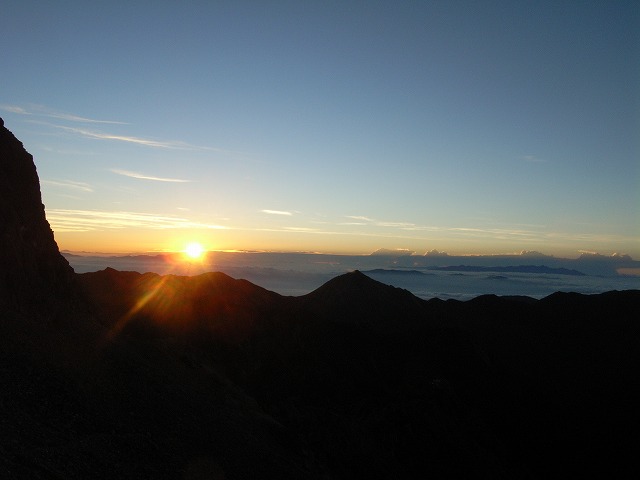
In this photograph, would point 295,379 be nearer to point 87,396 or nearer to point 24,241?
point 24,241

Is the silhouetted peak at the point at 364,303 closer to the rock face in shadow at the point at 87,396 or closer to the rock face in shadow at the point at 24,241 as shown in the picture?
the rock face in shadow at the point at 87,396

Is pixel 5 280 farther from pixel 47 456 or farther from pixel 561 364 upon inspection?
pixel 561 364

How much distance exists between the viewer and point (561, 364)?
168ft

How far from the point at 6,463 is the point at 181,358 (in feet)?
51.7

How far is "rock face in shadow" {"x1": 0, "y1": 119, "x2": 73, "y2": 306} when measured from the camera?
1894 cm

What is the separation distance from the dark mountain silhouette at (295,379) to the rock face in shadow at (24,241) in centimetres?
9

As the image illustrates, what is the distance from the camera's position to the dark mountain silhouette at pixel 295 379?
15.1 metres

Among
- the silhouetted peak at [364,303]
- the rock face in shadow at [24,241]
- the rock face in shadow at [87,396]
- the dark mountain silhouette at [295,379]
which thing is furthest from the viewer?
the silhouetted peak at [364,303]

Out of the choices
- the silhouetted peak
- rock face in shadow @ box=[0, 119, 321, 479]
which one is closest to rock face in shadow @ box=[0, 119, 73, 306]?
rock face in shadow @ box=[0, 119, 321, 479]

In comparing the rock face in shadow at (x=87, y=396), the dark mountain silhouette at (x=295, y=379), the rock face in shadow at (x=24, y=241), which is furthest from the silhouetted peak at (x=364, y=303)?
the rock face in shadow at (x=24, y=241)

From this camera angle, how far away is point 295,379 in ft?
129

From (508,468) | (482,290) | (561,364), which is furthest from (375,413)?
(482,290)

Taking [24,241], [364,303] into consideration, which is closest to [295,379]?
[24,241]

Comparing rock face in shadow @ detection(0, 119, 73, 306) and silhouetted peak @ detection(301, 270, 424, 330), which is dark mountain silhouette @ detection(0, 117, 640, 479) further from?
silhouetted peak @ detection(301, 270, 424, 330)
